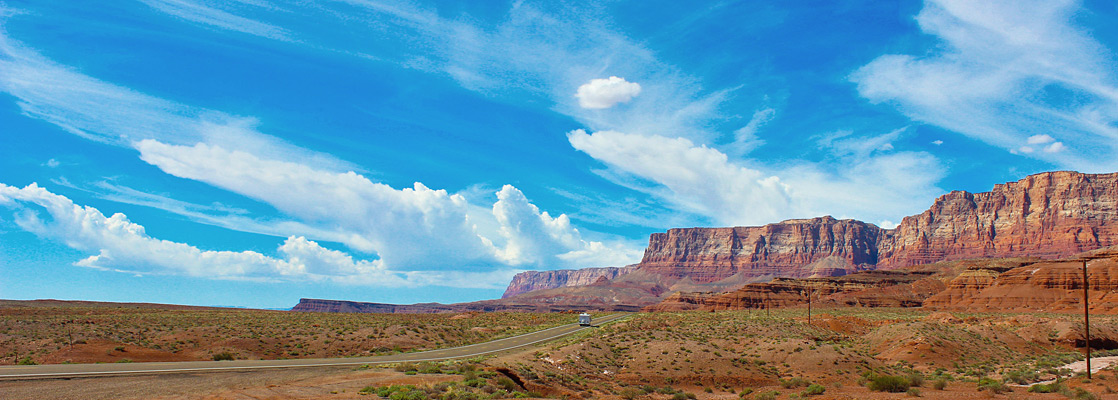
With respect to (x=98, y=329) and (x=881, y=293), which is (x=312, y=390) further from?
(x=881, y=293)

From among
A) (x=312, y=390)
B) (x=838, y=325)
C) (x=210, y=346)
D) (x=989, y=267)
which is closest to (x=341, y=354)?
(x=210, y=346)

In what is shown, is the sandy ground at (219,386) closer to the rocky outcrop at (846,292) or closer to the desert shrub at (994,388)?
the desert shrub at (994,388)

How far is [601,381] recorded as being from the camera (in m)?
37.2

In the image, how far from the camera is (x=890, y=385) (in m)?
32.9

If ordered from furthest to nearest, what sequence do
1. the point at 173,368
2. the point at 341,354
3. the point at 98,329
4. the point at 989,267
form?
the point at 989,267 < the point at 98,329 < the point at 341,354 < the point at 173,368

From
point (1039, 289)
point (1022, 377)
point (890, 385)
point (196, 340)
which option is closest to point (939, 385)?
point (890, 385)

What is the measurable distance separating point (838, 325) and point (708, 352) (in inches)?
1199

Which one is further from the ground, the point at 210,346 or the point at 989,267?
the point at 989,267

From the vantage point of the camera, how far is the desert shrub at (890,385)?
32.6m

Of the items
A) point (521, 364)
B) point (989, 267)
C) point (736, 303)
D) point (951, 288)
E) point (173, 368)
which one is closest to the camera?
point (173, 368)

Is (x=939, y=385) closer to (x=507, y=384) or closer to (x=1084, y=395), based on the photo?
(x=1084, y=395)

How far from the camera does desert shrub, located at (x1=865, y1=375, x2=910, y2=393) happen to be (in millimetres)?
32594

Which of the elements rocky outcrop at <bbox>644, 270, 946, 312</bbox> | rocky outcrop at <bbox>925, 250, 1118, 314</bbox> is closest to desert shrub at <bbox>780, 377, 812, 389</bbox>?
rocky outcrop at <bbox>925, 250, 1118, 314</bbox>

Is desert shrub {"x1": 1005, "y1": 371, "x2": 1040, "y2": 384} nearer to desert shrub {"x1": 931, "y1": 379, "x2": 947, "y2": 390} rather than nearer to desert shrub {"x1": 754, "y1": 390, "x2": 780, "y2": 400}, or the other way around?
desert shrub {"x1": 931, "y1": 379, "x2": 947, "y2": 390}
